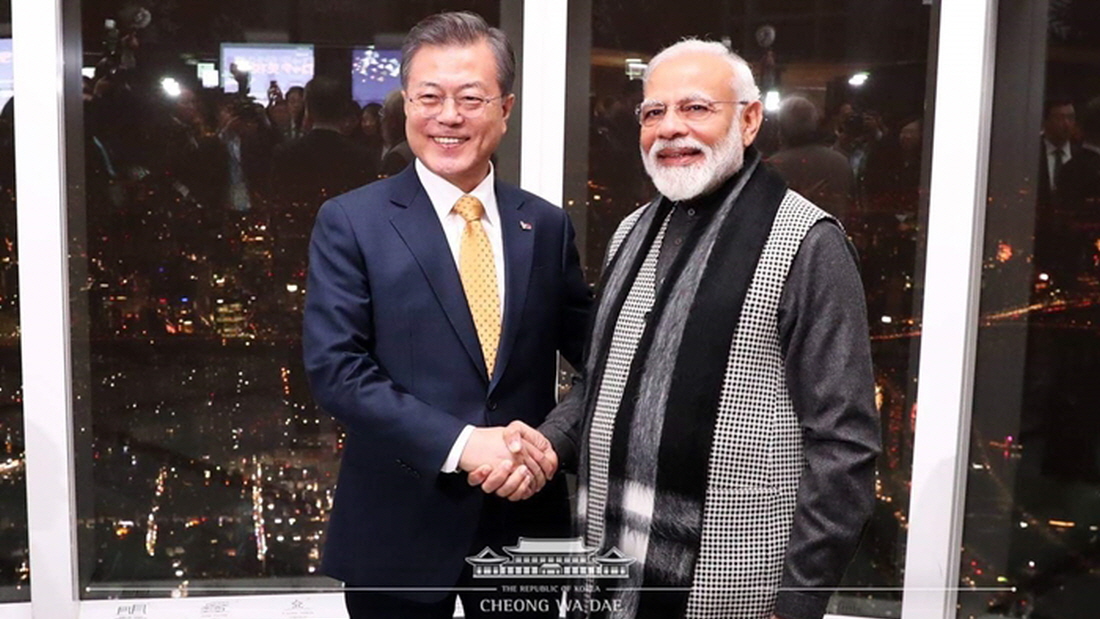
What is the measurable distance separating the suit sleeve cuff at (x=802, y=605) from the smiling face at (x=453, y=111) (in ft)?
3.23

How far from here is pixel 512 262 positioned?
211 centimetres

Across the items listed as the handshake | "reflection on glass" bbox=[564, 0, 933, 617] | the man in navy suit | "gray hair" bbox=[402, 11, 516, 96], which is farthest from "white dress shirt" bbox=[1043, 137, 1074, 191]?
the handshake

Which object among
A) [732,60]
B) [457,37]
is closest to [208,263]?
[457,37]

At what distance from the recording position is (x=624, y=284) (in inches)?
76.8

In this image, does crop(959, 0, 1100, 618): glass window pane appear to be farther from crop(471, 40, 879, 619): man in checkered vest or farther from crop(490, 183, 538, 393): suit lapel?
crop(490, 183, 538, 393): suit lapel

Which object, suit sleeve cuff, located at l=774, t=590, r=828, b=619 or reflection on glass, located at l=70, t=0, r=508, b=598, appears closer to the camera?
suit sleeve cuff, located at l=774, t=590, r=828, b=619

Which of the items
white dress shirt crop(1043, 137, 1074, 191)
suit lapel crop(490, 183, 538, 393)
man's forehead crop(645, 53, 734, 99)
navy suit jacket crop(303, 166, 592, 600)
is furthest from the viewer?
white dress shirt crop(1043, 137, 1074, 191)

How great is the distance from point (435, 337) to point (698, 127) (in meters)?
0.63

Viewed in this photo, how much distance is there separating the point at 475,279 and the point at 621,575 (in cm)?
63

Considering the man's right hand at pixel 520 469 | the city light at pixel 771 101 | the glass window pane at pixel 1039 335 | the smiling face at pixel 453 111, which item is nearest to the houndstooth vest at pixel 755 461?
the man's right hand at pixel 520 469

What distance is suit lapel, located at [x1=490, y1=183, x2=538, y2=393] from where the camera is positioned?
206 centimetres

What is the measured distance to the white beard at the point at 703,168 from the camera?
182 cm

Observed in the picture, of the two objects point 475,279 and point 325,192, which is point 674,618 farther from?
point 325,192

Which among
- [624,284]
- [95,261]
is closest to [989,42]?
[624,284]
